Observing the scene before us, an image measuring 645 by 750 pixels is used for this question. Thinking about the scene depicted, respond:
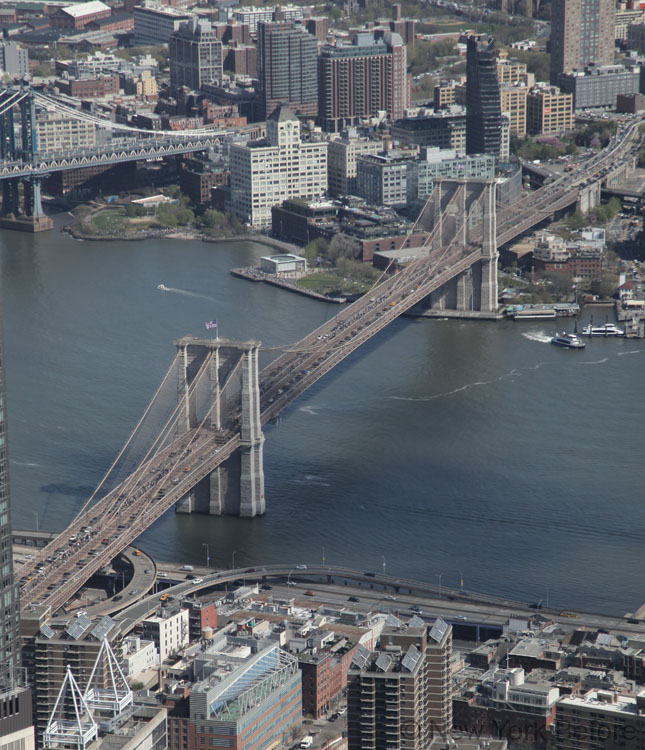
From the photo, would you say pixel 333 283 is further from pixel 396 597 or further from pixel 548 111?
pixel 396 597

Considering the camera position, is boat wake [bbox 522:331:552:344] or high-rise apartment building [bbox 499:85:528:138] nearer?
boat wake [bbox 522:331:552:344]

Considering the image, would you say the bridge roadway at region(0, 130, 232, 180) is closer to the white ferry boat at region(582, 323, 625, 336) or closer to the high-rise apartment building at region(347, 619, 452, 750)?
the white ferry boat at region(582, 323, 625, 336)

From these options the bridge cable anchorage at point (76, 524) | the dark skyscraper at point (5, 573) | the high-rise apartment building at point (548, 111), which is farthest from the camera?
the high-rise apartment building at point (548, 111)

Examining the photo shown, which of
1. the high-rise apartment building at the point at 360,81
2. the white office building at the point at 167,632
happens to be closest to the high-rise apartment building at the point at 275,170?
the high-rise apartment building at the point at 360,81

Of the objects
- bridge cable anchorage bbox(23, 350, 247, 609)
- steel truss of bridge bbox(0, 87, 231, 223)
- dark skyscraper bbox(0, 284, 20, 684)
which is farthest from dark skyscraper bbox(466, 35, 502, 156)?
dark skyscraper bbox(0, 284, 20, 684)

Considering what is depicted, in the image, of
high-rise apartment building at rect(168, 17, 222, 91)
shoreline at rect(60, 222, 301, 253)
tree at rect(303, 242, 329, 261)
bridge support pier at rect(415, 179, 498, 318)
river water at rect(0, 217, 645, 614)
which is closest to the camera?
river water at rect(0, 217, 645, 614)

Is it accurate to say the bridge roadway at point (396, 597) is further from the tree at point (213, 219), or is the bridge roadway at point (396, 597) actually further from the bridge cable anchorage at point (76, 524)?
the tree at point (213, 219)

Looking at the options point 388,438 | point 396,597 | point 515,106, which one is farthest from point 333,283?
point 396,597

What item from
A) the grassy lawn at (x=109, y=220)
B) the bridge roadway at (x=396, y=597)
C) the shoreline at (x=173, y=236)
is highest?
the grassy lawn at (x=109, y=220)
